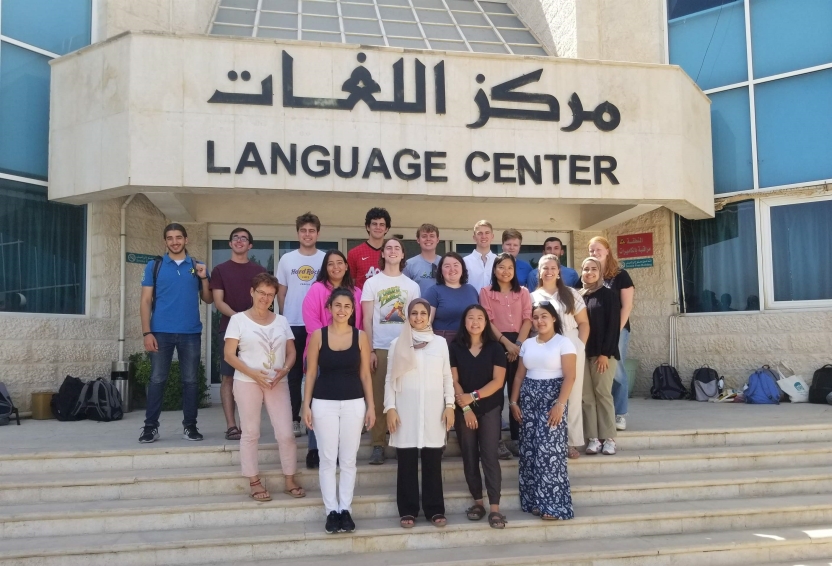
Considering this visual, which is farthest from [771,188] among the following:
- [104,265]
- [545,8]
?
[104,265]

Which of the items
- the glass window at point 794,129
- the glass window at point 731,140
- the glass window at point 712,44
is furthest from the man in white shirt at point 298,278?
the glass window at point 712,44

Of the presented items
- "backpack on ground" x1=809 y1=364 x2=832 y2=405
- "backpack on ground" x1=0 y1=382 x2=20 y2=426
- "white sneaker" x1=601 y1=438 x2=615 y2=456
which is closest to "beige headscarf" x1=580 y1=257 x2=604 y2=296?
"white sneaker" x1=601 y1=438 x2=615 y2=456

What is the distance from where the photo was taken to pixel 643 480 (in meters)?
5.42

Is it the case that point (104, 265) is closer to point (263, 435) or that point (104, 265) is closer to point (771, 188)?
point (263, 435)

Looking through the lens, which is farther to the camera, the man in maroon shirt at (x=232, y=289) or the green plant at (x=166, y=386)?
the green plant at (x=166, y=386)

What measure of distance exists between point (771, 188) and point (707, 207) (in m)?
0.98

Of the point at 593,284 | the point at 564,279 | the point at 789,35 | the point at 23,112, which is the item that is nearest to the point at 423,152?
the point at 564,279

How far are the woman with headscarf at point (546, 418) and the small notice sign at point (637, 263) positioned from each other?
562cm

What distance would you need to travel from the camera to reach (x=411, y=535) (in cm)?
456

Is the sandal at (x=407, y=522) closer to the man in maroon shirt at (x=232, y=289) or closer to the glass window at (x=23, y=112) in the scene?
the man in maroon shirt at (x=232, y=289)

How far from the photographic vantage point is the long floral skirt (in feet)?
15.6

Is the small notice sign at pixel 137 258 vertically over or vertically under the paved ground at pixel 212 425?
over

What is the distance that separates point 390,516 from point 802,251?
727 cm

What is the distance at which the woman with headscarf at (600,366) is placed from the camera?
5688 mm
